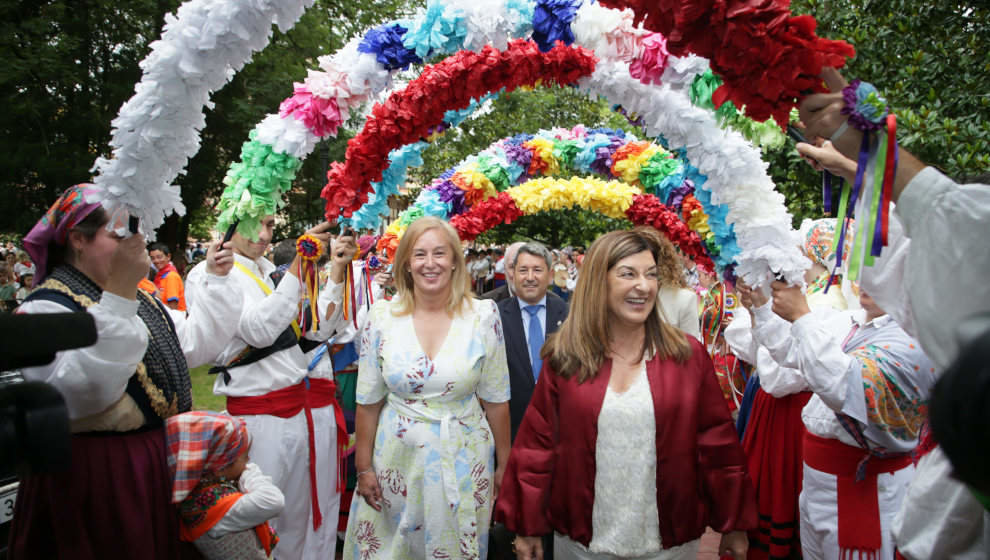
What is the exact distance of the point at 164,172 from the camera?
6.67ft

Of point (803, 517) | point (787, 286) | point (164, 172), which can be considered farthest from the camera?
point (803, 517)

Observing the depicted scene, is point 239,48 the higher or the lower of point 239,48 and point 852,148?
the higher

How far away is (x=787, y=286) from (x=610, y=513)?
111 centimetres

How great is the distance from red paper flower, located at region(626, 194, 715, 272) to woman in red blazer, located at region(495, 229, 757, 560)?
333 cm

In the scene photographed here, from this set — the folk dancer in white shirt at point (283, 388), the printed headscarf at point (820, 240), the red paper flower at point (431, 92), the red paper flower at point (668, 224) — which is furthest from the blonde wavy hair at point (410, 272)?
the red paper flower at point (668, 224)

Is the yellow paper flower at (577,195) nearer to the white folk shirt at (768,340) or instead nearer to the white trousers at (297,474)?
the white folk shirt at (768,340)

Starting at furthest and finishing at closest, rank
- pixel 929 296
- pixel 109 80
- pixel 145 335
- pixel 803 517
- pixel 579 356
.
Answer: pixel 109 80 < pixel 803 517 < pixel 579 356 < pixel 145 335 < pixel 929 296

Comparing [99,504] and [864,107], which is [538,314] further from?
[864,107]

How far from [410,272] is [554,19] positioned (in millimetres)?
1598

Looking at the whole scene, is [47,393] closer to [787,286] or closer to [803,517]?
[787,286]

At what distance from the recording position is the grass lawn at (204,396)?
7.48 m

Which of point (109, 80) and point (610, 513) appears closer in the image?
point (610, 513)

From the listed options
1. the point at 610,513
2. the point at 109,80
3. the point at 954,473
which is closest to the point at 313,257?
the point at 610,513

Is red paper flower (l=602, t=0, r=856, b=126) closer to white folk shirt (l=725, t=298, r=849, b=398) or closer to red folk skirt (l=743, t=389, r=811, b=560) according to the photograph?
white folk shirt (l=725, t=298, r=849, b=398)
